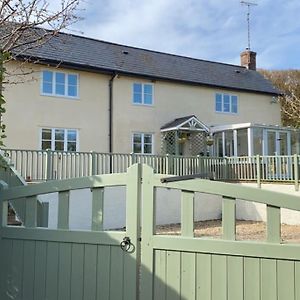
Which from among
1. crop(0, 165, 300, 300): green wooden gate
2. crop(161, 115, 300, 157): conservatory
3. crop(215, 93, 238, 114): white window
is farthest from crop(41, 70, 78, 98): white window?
crop(0, 165, 300, 300): green wooden gate

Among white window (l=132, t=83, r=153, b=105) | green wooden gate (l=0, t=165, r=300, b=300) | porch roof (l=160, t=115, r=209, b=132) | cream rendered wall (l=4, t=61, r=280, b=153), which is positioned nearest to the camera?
green wooden gate (l=0, t=165, r=300, b=300)

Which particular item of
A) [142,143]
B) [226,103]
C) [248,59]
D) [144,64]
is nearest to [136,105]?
[142,143]

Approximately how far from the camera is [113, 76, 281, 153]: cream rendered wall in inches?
845

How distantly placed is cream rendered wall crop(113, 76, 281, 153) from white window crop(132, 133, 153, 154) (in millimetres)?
268

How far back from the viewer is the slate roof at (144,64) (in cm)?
2002

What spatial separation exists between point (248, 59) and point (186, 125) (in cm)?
1153

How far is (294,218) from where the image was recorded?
1581cm

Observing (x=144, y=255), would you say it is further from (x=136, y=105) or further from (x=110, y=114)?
(x=136, y=105)

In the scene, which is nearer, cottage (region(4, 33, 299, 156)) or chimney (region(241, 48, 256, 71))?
cottage (region(4, 33, 299, 156))

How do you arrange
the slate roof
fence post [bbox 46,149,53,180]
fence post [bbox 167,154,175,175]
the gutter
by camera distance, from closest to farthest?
fence post [bbox 46,149,53,180] → fence post [bbox 167,154,175,175] → the slate roof → the gutter

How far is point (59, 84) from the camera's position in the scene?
19750 millimetres

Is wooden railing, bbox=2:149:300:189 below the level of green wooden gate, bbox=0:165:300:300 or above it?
above

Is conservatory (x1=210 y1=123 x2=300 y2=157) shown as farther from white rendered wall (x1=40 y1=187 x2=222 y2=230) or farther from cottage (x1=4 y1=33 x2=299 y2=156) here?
white rendered wall (x1=40 y1=187 x2=222 y2=230)

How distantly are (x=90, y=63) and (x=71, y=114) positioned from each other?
288 centimetres
